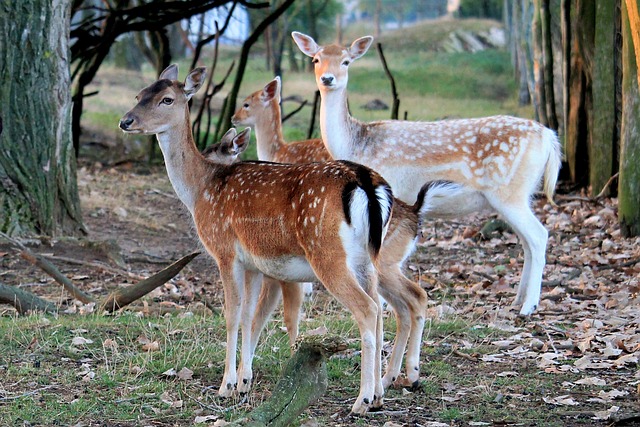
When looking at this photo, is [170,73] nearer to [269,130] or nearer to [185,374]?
[185,374]

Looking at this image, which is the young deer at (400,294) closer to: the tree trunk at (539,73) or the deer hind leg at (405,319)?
the deer hind leg at (405,319)

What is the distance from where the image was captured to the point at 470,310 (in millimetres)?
7633

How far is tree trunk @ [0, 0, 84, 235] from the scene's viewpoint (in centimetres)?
884

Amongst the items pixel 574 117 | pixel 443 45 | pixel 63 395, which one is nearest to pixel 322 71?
pixel 63 395

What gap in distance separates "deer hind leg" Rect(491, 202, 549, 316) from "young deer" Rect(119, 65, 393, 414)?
2.83m

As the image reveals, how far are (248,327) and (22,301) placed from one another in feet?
6.96

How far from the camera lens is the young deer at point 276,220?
4.98 meters

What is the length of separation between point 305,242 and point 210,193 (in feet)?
3.54

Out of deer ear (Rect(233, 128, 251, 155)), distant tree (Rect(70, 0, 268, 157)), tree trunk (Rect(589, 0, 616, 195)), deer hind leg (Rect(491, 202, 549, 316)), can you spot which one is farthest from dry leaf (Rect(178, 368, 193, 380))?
tree trunk (Rect(589, 0, 616, 195))

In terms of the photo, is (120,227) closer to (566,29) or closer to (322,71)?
(322,71)

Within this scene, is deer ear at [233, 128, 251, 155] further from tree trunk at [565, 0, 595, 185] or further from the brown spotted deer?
tree trunk at [565, 0, 595, 185]

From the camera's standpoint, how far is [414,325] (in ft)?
18.7

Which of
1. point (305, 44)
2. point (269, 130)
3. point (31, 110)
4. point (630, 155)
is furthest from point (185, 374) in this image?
point (630, 155)

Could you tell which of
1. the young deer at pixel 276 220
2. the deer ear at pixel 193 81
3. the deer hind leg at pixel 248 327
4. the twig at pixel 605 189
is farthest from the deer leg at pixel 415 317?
the twig at pixel 605 189
